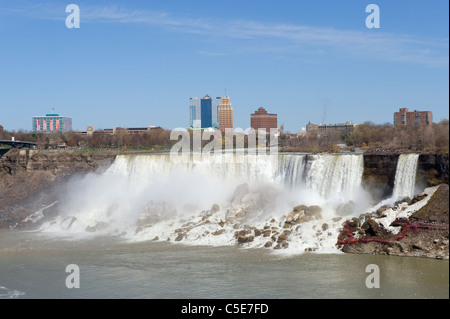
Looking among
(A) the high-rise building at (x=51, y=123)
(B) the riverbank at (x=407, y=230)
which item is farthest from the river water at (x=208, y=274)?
(A) the high-rise building at (x=51, y=123)

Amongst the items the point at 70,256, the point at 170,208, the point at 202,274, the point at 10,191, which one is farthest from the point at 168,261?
the point at 10,191

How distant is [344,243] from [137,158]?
19.3 m

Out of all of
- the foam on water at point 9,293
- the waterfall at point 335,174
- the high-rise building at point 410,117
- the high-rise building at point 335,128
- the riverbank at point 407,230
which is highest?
the high-rise building at point 410,117

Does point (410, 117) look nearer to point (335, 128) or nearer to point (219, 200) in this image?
point (335, 128)

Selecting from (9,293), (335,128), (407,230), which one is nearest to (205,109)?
(335,128)

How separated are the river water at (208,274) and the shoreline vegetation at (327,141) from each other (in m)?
8.57

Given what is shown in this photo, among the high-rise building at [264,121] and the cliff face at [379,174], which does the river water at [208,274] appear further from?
the high-rise building at [264,121]

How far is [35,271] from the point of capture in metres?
20.3

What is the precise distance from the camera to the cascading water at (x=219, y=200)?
25656 millimetres

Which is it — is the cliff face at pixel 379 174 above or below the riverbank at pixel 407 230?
above

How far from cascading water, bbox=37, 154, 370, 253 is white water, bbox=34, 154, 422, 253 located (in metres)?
0.06
